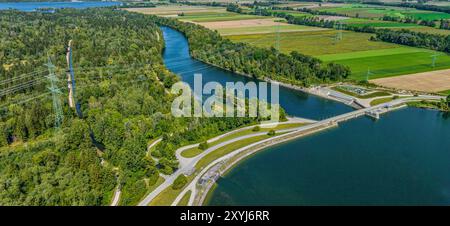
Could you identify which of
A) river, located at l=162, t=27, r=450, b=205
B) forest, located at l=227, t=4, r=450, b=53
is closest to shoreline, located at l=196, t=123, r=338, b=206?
river, located at l=162, t=27, r=450, b=205

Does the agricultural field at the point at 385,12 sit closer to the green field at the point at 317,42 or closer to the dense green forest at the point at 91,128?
the green field at the point at 317,42

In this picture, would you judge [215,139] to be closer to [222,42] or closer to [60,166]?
[60,166]

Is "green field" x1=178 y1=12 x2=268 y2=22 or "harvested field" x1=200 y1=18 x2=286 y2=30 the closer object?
"harvested field" x1=200 y1=18 x2=286 y2=30

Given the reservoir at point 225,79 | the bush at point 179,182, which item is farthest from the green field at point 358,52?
the bush at point 179,182

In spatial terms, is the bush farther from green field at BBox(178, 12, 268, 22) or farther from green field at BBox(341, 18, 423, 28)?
green field at BBox(178, 12, 268, 22)

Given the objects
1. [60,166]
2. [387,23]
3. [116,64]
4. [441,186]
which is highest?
[387,23]

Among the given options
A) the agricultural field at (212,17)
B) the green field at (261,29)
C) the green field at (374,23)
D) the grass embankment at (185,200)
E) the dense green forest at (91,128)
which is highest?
the agricultural field at (212,17)

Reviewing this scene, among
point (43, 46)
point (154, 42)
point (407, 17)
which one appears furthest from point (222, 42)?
point (407, 17)
